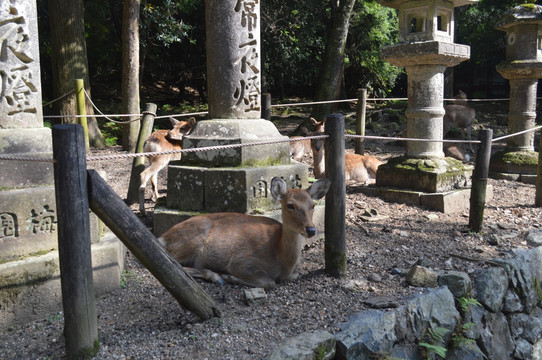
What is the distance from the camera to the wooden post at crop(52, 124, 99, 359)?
263 centimetres

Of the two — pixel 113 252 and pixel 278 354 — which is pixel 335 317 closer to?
pixel 278 354

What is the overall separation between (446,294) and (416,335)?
0.52 metres

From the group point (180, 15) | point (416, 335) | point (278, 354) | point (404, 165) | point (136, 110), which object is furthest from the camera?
point (180, 15)

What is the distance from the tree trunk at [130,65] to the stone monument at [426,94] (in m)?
5.82

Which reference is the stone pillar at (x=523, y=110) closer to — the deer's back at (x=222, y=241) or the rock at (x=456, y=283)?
the rock at (x=456, y=283)

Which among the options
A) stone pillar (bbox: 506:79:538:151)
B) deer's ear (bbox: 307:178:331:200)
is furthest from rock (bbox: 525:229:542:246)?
stone pillar (bbox: 506:79:538:151)

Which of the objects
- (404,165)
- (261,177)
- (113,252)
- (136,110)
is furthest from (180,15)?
(113,252)

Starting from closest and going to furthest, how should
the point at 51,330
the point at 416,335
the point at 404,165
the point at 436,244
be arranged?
the point at 51,330 < the point at 416,335 < the point at 436,244 < the point at 404,165

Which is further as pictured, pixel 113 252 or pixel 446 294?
pixel 446 294

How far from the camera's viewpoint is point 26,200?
142 inches

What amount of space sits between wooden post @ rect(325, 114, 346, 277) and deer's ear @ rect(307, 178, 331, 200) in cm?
9

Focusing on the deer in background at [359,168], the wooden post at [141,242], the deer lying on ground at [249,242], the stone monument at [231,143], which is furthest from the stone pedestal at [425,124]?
the wooden post at [141,242]

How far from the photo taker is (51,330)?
3322 millimetres

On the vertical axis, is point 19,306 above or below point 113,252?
below
